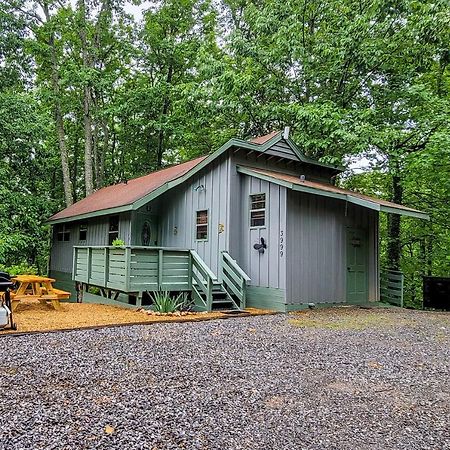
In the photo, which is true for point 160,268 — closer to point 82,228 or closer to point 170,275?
point 170,275

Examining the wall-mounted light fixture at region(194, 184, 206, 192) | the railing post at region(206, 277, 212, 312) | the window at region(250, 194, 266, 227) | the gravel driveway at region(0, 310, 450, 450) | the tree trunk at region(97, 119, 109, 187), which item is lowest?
the gravel driveway at region(0, 310, 450, 450)

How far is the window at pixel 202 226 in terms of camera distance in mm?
10016

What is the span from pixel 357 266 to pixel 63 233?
422 inches

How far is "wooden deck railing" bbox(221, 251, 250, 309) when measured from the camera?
8.56 m

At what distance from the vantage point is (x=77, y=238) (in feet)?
46.8

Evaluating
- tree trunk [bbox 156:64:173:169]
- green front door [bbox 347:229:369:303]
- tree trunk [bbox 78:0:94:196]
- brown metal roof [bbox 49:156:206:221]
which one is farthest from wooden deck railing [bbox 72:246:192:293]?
tree trunk [bbox 156:64:173:169]

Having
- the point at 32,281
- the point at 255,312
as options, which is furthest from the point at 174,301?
the point at 32,281

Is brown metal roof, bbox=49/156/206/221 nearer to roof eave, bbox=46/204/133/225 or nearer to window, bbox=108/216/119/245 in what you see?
roof eave, bbox=46/204/133/225

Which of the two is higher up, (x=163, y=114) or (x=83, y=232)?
(x=163, y=114)

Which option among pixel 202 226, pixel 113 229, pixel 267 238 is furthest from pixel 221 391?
pixel 113 229

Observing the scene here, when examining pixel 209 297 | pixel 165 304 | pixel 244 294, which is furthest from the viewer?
pixel 244 294

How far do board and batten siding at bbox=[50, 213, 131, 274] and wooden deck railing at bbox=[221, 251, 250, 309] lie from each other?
336cm

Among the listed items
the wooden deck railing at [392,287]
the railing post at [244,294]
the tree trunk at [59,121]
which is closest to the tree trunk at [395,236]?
the wooden deck railing at [392,287]

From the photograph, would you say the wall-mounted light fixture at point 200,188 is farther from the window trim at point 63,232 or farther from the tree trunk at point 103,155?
the tree trunk at point 103,155
